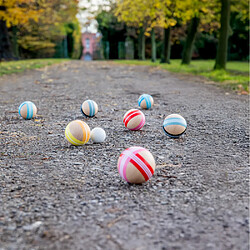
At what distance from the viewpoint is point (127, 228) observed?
2.56m

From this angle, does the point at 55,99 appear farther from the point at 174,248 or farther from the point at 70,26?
the point at 70,26

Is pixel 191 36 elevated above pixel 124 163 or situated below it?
above

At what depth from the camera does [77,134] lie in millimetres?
4664

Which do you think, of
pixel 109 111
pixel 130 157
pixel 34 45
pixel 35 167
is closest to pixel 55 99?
pixel 109 111

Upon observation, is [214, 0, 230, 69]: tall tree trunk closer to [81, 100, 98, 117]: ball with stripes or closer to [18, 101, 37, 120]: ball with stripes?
[81, 100, 98, 117]: ball with stripes

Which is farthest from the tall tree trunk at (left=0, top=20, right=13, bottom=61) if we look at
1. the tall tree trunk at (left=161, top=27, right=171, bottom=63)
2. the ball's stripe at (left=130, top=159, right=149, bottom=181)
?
the ball's stripe at (left=130, top=159, right=149, bottom=181)

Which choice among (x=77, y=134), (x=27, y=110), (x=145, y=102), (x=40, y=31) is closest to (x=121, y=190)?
(x=77, y=134)

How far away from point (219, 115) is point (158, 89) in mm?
4526

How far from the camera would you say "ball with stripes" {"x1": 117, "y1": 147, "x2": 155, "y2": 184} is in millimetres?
3332

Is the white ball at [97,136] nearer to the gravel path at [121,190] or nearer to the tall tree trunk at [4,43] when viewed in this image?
the gravel path at [121,190]

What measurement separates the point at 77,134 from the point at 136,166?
5.12 ft

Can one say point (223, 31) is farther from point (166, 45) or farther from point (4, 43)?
point (4, 43)

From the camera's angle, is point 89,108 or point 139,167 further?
point 89,108

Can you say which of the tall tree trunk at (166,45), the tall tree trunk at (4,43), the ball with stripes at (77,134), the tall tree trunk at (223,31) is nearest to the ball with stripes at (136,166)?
the ball with stripes at (77,134)
